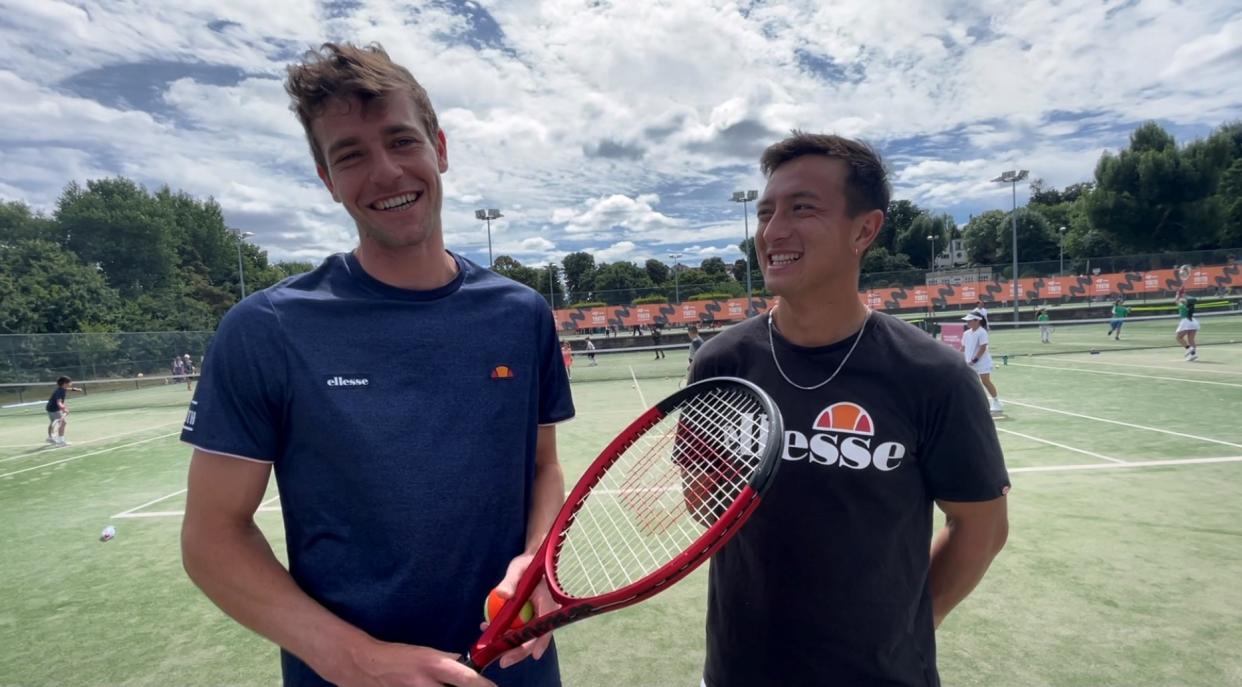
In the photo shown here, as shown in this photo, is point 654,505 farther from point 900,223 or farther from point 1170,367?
point 900,223

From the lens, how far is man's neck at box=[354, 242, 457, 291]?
1797 millimetres

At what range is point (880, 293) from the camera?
36.8 metres

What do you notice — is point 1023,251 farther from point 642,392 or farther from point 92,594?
point 92,594

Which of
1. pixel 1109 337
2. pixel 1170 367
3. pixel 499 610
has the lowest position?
pixel 1109 337

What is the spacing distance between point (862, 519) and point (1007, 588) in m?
3.57

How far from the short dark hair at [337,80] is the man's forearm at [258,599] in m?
1.02

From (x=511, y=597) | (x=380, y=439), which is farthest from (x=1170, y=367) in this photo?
(x=380, y=439)

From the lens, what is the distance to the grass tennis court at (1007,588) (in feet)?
12.2

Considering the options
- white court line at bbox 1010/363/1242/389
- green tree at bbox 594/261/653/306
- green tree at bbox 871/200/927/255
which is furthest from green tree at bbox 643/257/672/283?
white court line at bbox 1010/363/1242/389

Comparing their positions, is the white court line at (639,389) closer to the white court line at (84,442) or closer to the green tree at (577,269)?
the white court line at (84,442)

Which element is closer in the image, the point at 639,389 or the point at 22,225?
the point at 639,389

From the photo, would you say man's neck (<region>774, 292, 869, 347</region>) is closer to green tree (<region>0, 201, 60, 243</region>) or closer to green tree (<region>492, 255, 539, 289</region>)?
green tree (<region>0, 201, 60, 243</region>)

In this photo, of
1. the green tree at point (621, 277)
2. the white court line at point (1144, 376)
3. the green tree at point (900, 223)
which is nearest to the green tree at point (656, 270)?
the green tree at point (621, 277)

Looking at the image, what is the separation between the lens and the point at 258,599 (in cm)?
148
